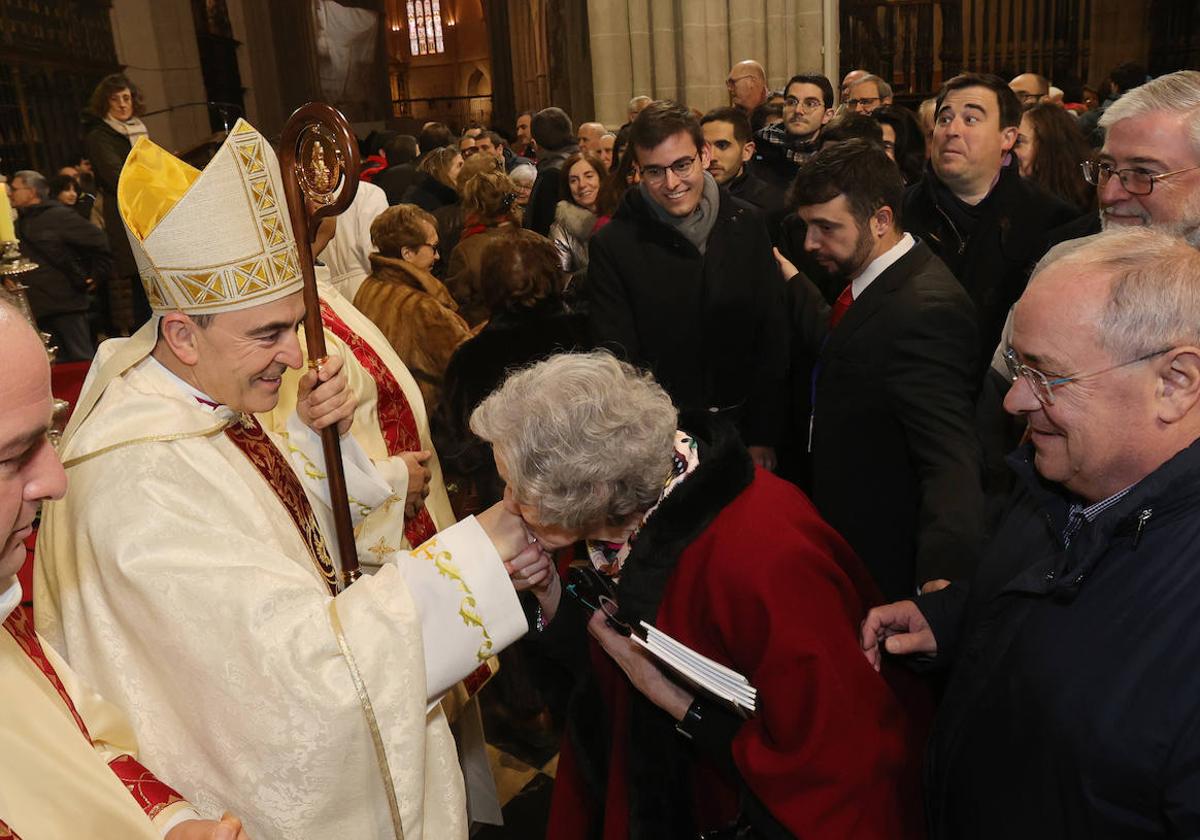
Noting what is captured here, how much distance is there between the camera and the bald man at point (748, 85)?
7180 mm

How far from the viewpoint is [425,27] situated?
29047 millimetres

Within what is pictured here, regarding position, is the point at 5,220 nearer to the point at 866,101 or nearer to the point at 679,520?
the point at 679,520

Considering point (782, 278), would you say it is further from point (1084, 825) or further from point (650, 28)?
point (650, 28)

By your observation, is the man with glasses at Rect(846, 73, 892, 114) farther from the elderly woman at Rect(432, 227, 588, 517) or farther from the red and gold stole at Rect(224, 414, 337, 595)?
the red and gold stole at Rect(224, 414, 337, 595)

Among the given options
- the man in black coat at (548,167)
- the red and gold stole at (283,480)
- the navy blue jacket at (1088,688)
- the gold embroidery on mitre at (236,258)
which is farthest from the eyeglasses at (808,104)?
the navy blue jacket at (1088,688)

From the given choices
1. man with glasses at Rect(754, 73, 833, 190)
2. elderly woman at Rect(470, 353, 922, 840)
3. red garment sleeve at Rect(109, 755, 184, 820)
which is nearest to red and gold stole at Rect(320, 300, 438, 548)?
elderly woman at Rect(470, 353, 922, 840)

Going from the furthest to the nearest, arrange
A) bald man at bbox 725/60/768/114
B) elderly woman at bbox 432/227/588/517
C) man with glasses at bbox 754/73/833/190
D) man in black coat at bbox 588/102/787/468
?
bald man at bbox 725/60/768/114
man with glasses at bbox 754/73/833/190
man in black coat at bbox 588/102/787/468
elderly woman at bbox 432/227/588/517

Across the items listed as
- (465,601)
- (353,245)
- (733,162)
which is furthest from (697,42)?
(465,601)

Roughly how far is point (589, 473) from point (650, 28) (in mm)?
9736

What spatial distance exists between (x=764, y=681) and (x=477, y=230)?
3.46m

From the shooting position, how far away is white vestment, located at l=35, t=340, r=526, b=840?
169 cm

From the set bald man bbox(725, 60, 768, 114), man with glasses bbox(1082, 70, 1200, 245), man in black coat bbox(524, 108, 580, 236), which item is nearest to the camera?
man with glasses bbox(1082, 70, 1200, 245)

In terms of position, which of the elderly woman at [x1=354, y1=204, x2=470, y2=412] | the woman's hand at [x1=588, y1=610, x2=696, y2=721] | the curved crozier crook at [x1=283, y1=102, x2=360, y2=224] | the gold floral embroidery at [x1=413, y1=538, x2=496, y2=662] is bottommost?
the woman's hand at [x1=588, y1=610, x2=696, y2=721]

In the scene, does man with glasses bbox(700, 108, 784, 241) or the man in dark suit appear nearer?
the man in dark suit
